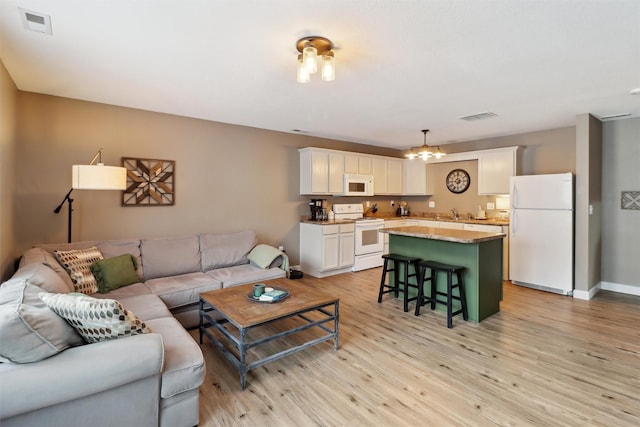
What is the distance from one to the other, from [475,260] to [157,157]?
4.00m

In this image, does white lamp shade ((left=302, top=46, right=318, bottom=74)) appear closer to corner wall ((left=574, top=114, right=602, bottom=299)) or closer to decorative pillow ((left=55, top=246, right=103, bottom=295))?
decorative pillow ((left=55, top=246, right=103, bottom=295))

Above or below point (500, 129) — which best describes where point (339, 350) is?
below

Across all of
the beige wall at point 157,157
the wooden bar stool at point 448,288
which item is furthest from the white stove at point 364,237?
the wooden bar stool at point 448,288

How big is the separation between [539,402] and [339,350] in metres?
1.47

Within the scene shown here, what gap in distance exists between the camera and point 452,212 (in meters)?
6.31

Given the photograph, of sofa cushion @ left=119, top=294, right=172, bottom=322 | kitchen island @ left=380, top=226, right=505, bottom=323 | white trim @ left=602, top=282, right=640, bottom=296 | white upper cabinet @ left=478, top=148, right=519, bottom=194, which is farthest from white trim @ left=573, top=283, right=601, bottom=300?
sofa cushion @ left=119, top=294, right=172, bottom=322

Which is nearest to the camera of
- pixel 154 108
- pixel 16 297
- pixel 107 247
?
pixel 16 297

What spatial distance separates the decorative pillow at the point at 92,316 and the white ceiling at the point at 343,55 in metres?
1.67

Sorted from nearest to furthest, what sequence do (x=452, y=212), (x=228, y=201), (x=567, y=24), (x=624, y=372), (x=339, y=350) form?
→ (x=567, y=24)
(x=624, y=372)
(x=339, y=350)
(x=228, y=201)
(x=452, y=212)

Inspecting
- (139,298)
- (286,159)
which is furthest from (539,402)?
(286,159)

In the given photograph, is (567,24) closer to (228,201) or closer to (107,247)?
(228,201)

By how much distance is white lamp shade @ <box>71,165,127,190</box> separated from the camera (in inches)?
111

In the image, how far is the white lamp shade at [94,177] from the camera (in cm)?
283

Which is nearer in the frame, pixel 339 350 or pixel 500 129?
pixel 339 350
